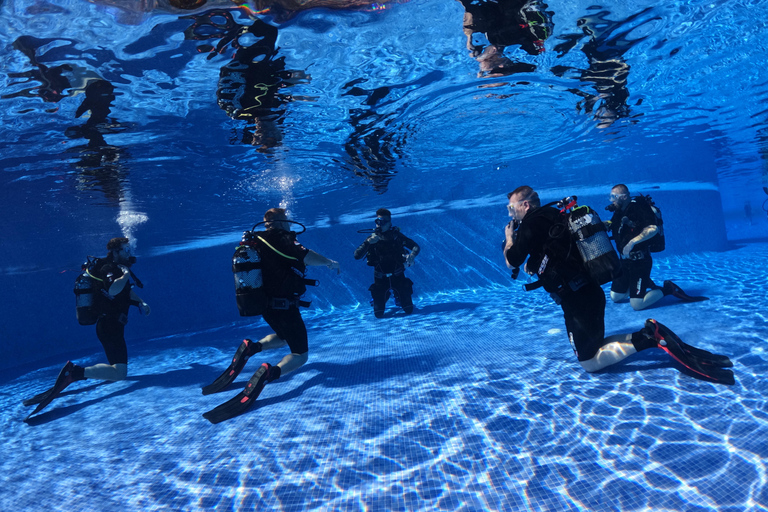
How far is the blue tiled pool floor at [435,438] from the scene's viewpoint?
2.89 metres

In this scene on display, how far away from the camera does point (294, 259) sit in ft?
15.7

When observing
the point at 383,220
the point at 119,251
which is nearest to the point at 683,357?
the point at 383,220

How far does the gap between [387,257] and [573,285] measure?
678cm

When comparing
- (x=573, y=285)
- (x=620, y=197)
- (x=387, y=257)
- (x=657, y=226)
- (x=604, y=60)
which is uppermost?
(x=604, y=60)

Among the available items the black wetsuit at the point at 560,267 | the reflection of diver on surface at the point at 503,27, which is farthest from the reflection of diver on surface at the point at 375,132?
the black wetsuit at the point at 560,267

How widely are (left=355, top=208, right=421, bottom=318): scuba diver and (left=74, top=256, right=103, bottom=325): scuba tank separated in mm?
5133

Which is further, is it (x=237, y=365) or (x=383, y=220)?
(x=383, y=220)

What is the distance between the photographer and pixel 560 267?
152 inches

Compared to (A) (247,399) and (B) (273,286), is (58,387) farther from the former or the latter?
(B) (273,286)

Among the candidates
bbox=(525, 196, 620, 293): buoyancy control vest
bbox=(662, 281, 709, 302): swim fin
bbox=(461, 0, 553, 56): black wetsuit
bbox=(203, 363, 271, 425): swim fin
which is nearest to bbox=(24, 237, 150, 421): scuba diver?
bbox=(203, 363, 271, 425): swim fin

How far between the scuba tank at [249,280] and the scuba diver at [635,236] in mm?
6041

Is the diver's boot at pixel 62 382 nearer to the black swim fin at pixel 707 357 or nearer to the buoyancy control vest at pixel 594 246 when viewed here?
the buoyancy control vest at pixel 594 246

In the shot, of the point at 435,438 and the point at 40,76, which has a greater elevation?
the point at 40,76

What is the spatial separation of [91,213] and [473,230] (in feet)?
69.4
